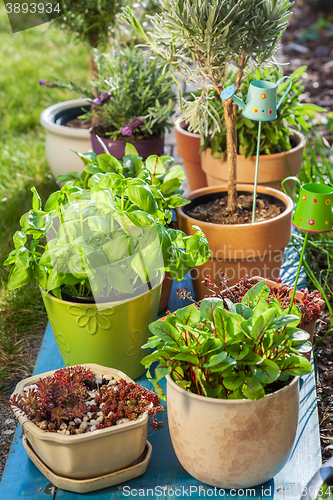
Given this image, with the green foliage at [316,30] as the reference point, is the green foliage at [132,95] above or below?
above

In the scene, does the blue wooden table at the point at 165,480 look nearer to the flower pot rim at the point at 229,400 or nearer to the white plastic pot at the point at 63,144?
the flower pot rim at the point at 229,400

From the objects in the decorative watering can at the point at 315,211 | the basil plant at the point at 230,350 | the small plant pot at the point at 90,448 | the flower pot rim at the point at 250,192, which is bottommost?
the small plant pot at the point at 90,448

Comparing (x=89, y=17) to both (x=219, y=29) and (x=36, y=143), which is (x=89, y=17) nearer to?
(x=36, y=143)

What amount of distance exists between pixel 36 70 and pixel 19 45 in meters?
1.08

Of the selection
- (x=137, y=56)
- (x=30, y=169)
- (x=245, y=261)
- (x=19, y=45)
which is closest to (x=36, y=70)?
(x=19, y=45)

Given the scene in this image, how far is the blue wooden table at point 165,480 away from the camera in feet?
Result: 3.89

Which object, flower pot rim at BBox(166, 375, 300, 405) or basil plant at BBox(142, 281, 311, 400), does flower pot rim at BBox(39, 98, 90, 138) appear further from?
flower pot rim at BBox(166, 375, 300, 405)

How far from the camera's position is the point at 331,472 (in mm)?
1032

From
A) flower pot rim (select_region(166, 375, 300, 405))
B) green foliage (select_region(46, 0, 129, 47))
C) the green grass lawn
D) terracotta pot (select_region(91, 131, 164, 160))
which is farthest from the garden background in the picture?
terracotta pot (select_region(91, 131, 164, 160))

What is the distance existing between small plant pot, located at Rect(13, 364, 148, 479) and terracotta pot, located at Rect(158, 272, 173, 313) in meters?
0.66

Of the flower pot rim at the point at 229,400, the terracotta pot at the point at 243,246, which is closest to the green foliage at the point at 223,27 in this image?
the terracotta pot at the point at 243,246

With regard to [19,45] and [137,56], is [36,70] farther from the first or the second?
[137,56]

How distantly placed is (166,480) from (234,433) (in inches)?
10.5

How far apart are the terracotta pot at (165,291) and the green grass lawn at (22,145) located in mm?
488
